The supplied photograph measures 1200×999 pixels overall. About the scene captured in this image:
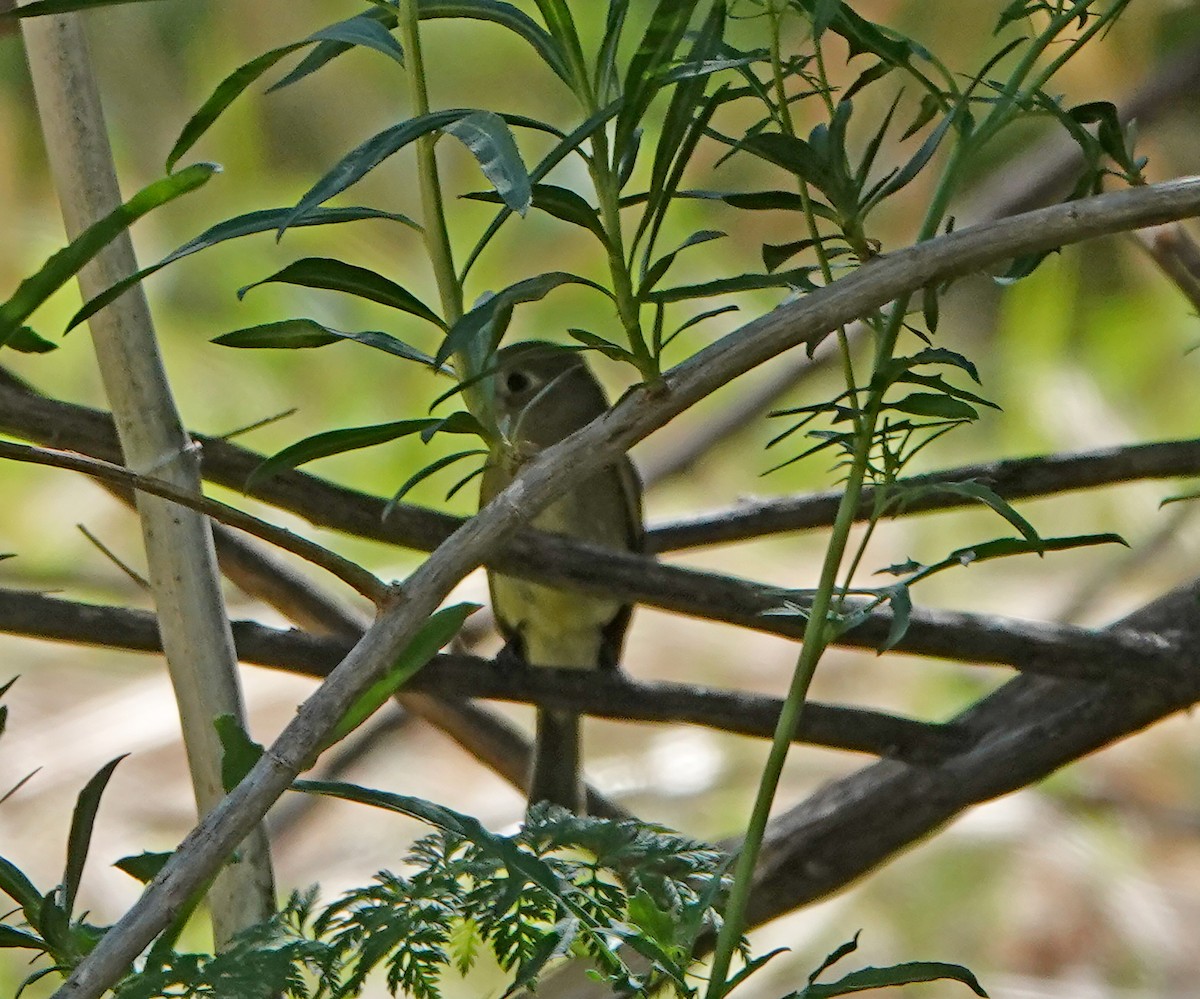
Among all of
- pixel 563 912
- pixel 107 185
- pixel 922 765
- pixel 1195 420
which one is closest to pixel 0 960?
pixel 922 765

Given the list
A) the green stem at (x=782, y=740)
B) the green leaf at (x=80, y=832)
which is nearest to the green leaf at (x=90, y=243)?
the green leaf at (x=80, y=832)

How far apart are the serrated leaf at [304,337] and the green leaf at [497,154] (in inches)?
4.6

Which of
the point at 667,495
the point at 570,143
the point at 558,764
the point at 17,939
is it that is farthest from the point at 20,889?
the point at 667,495

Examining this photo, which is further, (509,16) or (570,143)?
(509,16)

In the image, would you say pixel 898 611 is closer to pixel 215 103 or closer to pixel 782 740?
pixel 782 740

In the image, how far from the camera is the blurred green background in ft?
9.53

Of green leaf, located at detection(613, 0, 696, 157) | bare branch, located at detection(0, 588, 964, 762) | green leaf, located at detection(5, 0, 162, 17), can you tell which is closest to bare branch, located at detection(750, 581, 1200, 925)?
bare branch, located at detection(0, 588, 964, 762)

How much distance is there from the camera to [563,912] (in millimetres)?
690

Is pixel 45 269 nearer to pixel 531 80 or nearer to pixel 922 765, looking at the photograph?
pixel 922 765

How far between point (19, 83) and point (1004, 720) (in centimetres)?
295

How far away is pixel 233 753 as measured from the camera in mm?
738

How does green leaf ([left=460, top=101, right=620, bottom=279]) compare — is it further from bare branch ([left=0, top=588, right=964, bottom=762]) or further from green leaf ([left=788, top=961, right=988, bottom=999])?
bare branch ([left=0, top=588, right=964, bottom=762])

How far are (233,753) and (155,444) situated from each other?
0.25m

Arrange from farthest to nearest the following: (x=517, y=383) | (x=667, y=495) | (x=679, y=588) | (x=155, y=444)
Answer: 1. (x=667, y=495)
2. (x=517, y=383)
3. (x=679, y=588)
4. (x=155, y=444)
